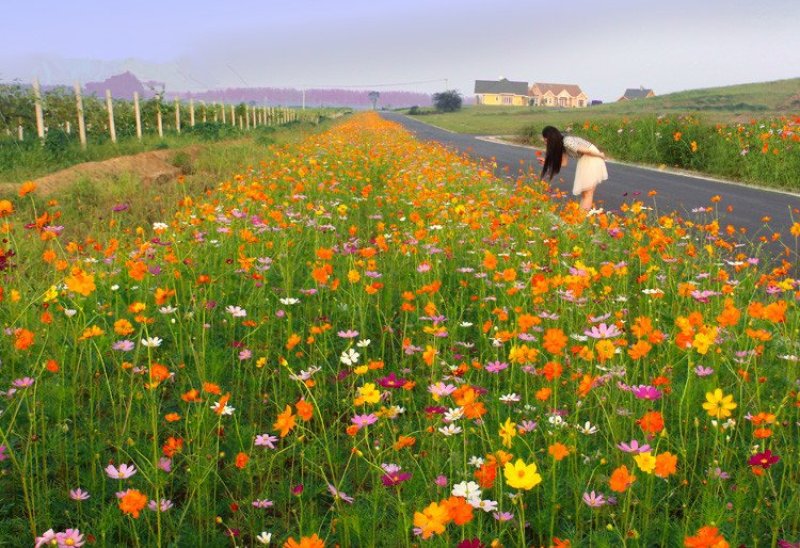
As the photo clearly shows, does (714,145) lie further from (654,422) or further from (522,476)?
(522,476)

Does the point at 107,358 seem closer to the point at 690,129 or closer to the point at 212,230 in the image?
Answer: the point at 212,230

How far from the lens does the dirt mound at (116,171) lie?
10.6 meters

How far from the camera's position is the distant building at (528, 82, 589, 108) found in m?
159

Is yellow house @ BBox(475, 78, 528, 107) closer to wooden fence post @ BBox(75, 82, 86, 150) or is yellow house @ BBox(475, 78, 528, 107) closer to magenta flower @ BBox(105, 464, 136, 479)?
wooden fence post @ BBox(75, 82, 86, 150)

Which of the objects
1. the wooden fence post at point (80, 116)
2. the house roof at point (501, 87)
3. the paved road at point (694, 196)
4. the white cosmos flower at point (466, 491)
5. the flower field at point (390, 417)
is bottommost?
the paved road at point (694, 196)

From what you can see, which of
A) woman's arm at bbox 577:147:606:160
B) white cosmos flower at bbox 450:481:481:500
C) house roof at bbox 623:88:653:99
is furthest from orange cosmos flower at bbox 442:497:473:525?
house roof at bbox 623:88:653:99

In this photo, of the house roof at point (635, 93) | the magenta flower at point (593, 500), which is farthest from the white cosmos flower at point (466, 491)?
the house roof at point (635, 93)

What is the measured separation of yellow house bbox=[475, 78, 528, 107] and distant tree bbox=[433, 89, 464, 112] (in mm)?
43939

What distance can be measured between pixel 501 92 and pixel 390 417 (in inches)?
6773

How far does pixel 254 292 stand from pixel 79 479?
4.89ft

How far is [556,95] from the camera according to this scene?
160 metres

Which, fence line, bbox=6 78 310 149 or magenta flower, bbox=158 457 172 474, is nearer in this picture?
magenta flower, bbox=158 457 172 474

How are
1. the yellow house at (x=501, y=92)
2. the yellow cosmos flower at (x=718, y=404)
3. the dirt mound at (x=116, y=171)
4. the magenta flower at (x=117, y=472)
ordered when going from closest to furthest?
1. the yellow cosmos flower at (x=718, y=404)
2. the magenta flower at (x=117, y=472)
3. the dirt mound at (x=116, y=171)
4. the yellow house at (x=501, y=92)

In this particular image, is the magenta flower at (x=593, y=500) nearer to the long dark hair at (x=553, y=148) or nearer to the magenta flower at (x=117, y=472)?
the magenta flower at (x=117, y=472)
